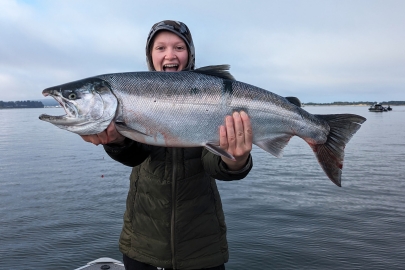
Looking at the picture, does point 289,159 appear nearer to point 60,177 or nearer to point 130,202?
point 60,177

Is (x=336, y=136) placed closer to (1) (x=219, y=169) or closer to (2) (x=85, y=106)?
(1) (x=219, y=169)

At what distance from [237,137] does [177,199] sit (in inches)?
34.6

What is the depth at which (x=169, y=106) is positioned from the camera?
144 inches

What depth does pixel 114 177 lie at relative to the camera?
19812 millimetres

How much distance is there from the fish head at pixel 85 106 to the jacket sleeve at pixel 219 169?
107 cm

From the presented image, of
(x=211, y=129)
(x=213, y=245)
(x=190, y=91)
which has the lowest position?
(x=213, y=245)

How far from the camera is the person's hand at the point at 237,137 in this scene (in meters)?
3.59

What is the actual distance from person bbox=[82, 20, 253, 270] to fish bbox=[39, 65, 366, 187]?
0.14m

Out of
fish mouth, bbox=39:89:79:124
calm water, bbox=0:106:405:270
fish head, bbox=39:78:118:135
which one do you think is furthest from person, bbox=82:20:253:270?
calm water, bbox=0:106:405:270

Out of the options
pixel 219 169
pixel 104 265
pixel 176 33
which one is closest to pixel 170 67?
pixel 176 33

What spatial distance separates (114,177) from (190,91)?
17.1 metres

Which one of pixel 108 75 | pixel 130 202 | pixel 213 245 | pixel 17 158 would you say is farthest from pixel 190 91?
pixel 17 158

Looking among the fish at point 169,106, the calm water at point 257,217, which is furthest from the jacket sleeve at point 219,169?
the calm water at point 257,217

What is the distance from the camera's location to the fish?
354 cm
